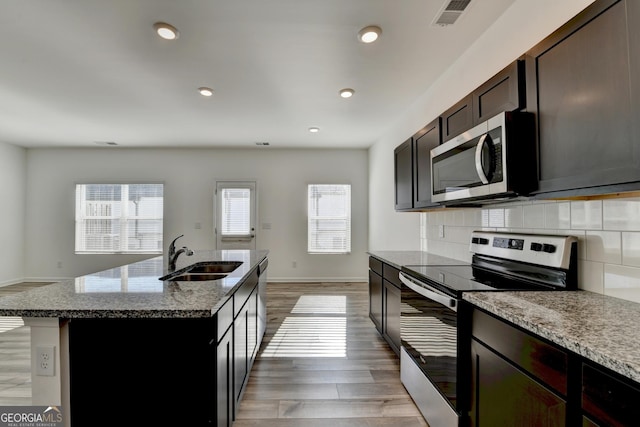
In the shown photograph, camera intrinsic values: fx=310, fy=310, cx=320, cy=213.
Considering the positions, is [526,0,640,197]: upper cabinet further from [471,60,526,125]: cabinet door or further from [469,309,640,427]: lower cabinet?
[469,309,640,427]: lower cabinet

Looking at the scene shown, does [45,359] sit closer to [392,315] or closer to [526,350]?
[526,350]

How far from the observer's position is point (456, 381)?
4.92ft

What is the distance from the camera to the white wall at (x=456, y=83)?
178 cm

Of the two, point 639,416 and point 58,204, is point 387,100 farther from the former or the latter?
point 58,204

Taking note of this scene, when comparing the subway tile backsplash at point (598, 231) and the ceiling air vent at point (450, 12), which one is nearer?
the subway tile backsplash at point (598, 231)

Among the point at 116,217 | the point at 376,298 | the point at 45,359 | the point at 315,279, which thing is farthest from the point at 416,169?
the point at 116,217

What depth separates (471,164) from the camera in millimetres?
1845

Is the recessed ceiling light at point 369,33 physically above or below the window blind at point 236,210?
above

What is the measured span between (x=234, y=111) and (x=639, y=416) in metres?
4.17

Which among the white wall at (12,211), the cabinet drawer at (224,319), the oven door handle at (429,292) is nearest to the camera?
the cabinet drawer at (224,319)

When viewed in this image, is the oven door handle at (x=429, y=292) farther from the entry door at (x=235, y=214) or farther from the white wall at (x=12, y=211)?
the white wall at (x=12, y=211)

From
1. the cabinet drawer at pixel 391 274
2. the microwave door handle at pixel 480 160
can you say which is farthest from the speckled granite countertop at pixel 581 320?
the cabinet drawer at pixel 391 274

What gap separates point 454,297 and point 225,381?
1201 millimetres

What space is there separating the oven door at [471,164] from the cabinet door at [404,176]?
0.55 metres
